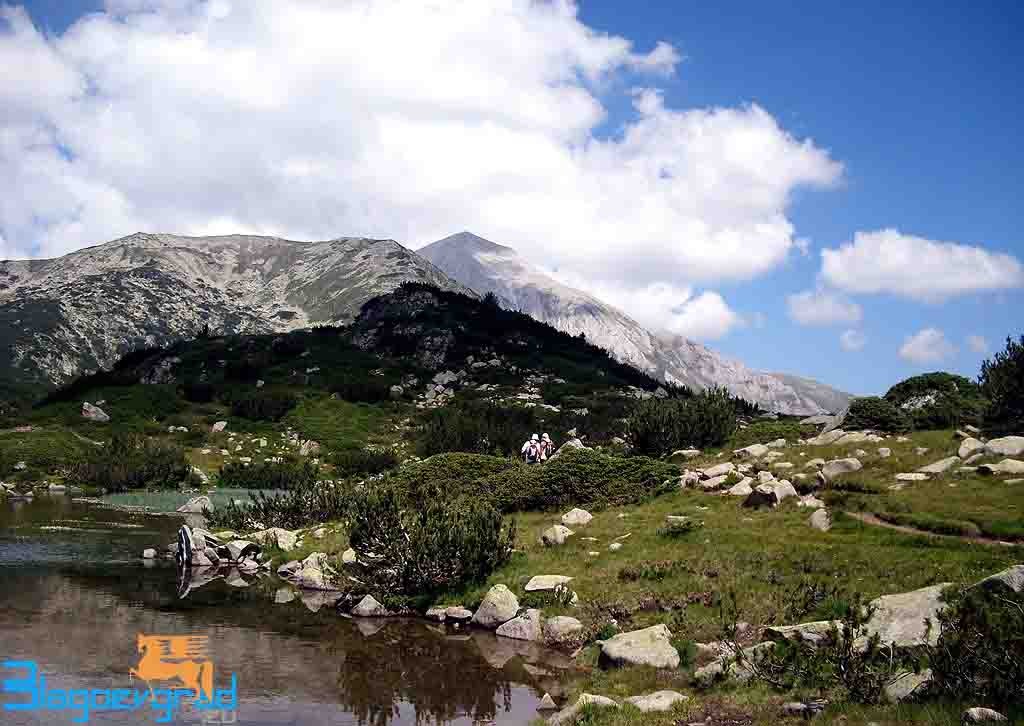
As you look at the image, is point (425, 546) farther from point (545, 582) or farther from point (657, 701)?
point (657, 701)

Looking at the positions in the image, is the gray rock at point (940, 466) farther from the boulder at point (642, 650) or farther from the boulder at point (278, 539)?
the boulder at point (278, 539)

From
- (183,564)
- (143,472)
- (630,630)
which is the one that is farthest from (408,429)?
(630,630)

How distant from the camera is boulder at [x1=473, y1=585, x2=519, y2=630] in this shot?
68.4 ft

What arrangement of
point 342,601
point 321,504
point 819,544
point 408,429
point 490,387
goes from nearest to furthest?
point 819,544
point 342,601
point 321,504
point 408,429
point 490,387

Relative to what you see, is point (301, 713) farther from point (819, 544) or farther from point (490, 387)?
point (490, 387)

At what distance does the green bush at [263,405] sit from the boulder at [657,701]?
86.2m

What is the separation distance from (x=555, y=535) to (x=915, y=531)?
37.9ft

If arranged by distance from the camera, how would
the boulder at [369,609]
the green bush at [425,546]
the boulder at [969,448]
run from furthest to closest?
the boulder at [969,448] → the green bush at [425,546] → the boulder at [369,609]

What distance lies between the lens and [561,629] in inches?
765

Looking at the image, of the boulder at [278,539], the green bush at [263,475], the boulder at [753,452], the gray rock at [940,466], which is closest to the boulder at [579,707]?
the gray rock at [940,466]

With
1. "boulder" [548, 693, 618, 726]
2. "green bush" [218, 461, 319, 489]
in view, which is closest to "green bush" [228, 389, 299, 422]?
"green bush" [218, 461, 319, 489]

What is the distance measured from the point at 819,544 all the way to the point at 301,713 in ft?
45.5

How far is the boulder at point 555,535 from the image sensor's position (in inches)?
1024

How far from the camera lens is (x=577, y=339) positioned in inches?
6565
